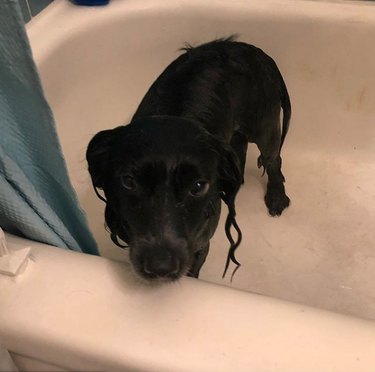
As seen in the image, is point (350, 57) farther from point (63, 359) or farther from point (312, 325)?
point (63, 359)

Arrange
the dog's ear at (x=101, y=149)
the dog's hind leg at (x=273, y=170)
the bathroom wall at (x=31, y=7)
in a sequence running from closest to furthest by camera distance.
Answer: the dog's ear at (x=101, y=149), the bathroom wall at (x=31, y=7), the dog's hind leg at (x=273, y=170)

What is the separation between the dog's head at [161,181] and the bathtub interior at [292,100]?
1.53 ft

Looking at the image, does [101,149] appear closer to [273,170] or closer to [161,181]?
[161,181]

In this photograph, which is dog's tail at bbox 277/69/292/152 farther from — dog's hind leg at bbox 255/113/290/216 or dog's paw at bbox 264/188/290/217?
dog's paw at bbox 264/188/290/217

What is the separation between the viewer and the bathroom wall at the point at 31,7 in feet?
4.27

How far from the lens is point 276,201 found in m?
1.57

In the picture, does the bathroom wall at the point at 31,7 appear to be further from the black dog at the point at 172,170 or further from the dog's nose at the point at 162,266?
the dog's nose at the point at 162,266

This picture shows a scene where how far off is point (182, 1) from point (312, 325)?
1110 mm

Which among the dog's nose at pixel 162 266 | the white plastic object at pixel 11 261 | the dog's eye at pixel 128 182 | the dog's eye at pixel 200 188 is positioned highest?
the white plastic object at pixel 11 261

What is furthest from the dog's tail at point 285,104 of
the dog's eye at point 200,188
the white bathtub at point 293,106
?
the dog's eye at point 200,188

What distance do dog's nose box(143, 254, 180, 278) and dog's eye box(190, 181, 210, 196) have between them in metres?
0.14

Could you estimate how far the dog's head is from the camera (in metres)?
0.85

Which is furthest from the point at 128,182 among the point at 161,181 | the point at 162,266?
the point at 162,266

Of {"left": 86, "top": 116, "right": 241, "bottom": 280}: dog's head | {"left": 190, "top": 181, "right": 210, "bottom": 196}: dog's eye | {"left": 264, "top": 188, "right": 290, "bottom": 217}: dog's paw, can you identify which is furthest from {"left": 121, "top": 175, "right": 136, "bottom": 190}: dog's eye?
{"left": 264, "top": 188, "right": 290, "bottom": 217}: dog's paw
